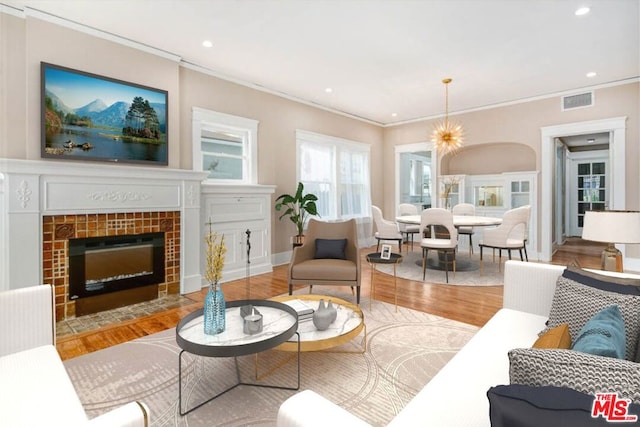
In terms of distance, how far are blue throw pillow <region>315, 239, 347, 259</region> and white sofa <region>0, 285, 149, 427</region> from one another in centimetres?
250

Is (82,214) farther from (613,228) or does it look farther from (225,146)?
(613,228)

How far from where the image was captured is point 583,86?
5.38 meters

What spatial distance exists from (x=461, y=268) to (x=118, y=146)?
5114 millimetres

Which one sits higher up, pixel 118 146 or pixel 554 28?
pixel 554 28

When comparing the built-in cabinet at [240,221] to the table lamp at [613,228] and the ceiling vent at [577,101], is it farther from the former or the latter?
the ceiling vent at [577,101]

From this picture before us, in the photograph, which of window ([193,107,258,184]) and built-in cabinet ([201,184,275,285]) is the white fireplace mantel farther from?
window ([193,107,258,184])

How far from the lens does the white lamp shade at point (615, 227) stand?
6.64ft

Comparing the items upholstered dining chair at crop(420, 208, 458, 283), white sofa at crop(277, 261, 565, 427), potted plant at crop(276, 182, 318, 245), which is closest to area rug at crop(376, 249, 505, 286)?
upholstered dining chair at crop(420, 208, 458, 283)

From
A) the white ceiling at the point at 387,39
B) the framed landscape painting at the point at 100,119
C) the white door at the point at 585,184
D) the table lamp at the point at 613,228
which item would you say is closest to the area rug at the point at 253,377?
the table lamp at the point at 613,228

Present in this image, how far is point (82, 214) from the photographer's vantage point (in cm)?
332

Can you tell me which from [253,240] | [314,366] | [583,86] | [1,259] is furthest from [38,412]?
[583,86]

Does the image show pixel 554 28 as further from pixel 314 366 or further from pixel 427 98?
pixel 314 366

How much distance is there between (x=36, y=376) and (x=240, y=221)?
11.5ft

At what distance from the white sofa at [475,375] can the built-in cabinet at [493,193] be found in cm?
482
